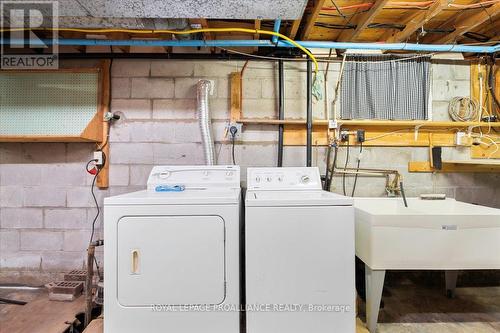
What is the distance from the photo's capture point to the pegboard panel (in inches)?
79.7

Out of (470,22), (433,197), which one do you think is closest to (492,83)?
(470,22)

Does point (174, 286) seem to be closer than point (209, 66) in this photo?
Yes

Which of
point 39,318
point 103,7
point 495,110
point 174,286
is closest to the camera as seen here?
point 174,286

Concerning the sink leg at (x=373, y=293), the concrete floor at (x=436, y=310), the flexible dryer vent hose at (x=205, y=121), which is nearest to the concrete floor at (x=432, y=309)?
the concrete floor at (x=436, y=310)

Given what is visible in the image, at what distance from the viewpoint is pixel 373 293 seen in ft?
5.05

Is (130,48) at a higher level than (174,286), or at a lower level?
higher

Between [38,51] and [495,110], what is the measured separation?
4.04 meters

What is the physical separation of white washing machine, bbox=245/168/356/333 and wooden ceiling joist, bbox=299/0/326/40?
1.24m

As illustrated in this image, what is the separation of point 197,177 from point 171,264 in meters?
0.65

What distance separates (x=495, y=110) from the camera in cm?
230

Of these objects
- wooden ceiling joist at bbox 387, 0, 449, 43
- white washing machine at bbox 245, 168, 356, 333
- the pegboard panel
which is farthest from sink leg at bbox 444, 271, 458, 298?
the pegboard panel

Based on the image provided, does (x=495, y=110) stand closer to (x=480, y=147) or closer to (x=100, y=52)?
(x=480, y=147)

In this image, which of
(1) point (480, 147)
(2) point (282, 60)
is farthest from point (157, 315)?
(1) point (480, 147)

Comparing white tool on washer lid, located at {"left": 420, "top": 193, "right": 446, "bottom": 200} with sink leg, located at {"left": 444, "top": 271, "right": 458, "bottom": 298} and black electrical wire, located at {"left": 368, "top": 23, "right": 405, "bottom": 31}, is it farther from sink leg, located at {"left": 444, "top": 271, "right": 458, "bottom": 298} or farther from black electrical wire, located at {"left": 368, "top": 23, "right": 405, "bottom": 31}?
black electrical wire, located at {"left": 368, "top": 23, "right": 405, "bottom": 31}
